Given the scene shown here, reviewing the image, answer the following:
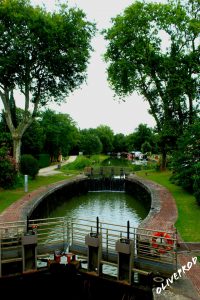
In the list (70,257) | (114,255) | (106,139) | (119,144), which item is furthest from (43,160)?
(119,144)

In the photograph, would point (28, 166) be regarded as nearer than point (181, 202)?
No

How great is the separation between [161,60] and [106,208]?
17.3m

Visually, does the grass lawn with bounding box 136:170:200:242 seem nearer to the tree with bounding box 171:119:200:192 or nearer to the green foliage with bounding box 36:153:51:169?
the tree with bounding box 171:119:200:192

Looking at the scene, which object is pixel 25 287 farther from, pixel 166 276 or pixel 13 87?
pixel 13 87

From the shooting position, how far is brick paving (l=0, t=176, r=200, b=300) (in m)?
10.4

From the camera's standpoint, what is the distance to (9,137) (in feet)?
113

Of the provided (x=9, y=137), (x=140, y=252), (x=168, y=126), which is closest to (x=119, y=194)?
(x=168, y=126)

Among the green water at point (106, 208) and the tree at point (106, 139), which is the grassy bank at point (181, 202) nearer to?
the green water at point (106, 208)

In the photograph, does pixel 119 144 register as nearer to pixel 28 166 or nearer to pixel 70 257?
pixel 28 166

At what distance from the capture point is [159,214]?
59.8 feet

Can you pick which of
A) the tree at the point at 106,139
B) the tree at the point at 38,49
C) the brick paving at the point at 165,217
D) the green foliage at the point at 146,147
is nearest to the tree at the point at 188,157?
the brick paving at the point at 165,217

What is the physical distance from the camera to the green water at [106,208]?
22.1 m

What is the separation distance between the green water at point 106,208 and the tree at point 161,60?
31.1 feet

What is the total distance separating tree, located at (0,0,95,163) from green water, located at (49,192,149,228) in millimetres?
7512
